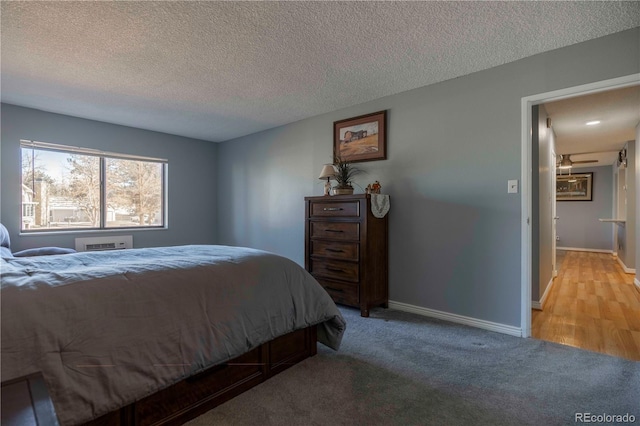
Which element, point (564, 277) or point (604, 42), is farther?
point (564, 277)

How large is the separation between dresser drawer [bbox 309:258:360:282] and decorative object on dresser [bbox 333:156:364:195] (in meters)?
0.74

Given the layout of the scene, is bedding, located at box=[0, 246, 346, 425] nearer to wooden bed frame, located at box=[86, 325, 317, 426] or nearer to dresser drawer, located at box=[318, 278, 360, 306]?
wooden bed frame, located at box=[86, 325, 317, 426]

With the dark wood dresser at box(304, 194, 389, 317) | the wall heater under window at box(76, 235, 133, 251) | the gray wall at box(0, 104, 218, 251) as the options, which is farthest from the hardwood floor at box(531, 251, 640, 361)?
the wall heater under window at box(76, 235, 133, 251)

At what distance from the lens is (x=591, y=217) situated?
7.76m

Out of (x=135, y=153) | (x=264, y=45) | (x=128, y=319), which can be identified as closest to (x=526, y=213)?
(x=264, y=45)

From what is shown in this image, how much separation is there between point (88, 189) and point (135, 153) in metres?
0.76

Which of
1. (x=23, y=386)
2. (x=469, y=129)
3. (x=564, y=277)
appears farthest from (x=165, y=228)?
(x=564, y=277)

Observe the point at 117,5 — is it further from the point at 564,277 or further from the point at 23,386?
the point at 564,277

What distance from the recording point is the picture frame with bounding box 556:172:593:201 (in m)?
7.77

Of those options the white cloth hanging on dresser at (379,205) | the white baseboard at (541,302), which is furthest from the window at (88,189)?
the white baseboard at (541,302)

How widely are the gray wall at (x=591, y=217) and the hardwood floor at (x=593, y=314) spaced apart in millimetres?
3357

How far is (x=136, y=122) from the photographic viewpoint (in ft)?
13.8

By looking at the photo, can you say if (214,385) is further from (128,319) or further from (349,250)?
(349,250)

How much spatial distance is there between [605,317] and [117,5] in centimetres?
448
